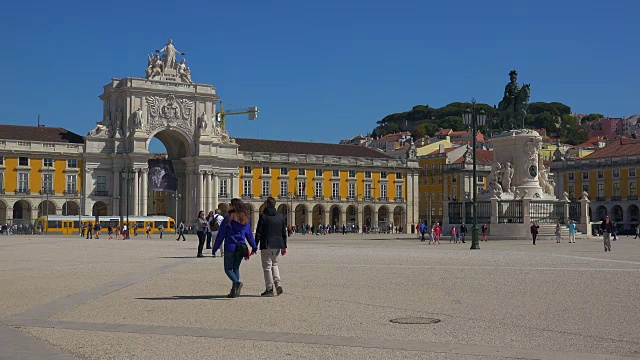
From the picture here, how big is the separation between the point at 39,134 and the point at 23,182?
6209 mm

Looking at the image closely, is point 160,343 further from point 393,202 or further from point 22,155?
point 393,202

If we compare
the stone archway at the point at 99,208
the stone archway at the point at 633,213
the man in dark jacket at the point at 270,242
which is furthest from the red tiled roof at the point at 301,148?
the man in dark jacket at the point at 270,242

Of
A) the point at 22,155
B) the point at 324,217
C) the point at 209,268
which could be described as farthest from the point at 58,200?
the point at 209,268

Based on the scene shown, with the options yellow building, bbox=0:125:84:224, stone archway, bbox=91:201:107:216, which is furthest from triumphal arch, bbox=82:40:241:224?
yellow building, bbox=0:125:84:224

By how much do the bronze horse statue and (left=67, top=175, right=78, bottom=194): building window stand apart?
51.9 meters

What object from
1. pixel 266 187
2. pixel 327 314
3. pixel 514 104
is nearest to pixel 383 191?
pixel 266 187

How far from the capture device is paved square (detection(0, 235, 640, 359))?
29.2ft

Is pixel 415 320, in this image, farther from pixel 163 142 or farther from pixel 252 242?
pixel 163 142

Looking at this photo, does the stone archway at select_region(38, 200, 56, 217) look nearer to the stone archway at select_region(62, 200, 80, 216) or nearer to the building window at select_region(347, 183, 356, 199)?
the stone archway at select_region(62, 200, 80, 216)

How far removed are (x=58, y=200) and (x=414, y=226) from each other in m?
40.3

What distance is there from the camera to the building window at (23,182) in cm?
8406

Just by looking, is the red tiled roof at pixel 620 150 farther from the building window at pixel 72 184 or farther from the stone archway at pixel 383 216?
the building window at pixel 72 184

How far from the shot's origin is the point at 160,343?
30.7ft

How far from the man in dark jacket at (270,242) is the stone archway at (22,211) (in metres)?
73.9
